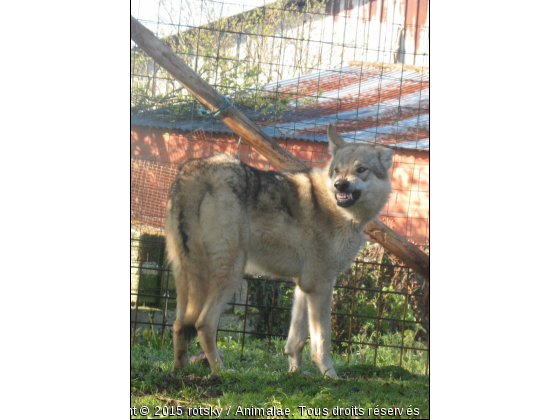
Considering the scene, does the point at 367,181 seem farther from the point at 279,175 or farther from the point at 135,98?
the point at 135,98

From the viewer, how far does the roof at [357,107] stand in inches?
242

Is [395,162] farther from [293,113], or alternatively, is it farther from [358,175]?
[358,175]

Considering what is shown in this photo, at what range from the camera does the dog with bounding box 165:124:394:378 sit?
430 centimetres

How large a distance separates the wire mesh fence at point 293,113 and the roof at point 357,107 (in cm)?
1

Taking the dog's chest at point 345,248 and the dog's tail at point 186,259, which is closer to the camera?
the dog's tail at point 186,259

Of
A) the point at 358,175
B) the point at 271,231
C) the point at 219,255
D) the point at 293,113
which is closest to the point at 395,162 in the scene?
the point at 293,113

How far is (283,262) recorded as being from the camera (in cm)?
481

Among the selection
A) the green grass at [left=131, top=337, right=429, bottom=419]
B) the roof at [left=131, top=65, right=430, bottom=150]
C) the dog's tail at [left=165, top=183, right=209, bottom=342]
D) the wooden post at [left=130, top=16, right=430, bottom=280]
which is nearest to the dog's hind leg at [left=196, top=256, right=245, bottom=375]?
the dog's tail at [left=165, top=183, right=209, bottom=342]

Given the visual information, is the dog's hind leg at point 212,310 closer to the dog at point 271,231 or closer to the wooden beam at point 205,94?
Result: the dog at point 271,231

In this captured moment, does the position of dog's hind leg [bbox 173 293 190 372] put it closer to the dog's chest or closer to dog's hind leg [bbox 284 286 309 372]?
dog's hind leg [bbox 284 286 309 372]

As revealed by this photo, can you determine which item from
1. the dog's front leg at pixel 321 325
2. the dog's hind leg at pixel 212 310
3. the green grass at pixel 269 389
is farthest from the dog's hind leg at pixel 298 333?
the dog's hind leg at pixel 212 310

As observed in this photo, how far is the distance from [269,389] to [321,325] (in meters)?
0.87

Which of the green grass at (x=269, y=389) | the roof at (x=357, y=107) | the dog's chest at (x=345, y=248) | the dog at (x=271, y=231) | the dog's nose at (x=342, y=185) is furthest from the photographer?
the roof at (x=357, y=107)

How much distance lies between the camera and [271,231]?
184 inches
